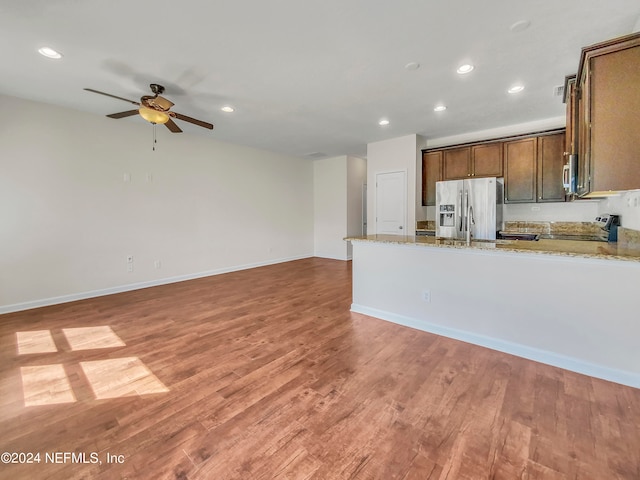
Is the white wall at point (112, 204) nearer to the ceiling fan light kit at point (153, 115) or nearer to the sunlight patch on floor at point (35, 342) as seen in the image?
the sunlight patch on floor at point (35, 342)

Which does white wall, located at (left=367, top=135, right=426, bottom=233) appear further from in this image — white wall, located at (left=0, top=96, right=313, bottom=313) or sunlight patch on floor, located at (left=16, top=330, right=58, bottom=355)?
sunlight patch on floor, located at (left=16, top=330, right=58, bottom=355)

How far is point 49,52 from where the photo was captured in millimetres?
2547

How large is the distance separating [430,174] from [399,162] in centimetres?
62

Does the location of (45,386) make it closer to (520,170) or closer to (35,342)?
(35,342)

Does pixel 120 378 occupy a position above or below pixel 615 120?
below

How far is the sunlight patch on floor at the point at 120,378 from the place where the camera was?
201 cm

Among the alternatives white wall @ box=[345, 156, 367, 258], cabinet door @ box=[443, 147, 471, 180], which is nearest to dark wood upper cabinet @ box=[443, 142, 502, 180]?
cabinet door @ box=[443, 147, 471, 180]

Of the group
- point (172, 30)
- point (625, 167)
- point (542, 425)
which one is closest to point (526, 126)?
point (625, 167)

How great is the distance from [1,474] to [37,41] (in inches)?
122

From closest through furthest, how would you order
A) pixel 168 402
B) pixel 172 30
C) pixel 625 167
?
pixel 625 167, pixel 168 402, pixel 172 30

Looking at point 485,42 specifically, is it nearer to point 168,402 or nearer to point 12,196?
point 168,402

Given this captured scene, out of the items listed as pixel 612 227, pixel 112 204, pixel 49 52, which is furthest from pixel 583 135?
pixel 112 204

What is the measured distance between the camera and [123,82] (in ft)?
10.2

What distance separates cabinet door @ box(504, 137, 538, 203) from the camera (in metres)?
4.43
